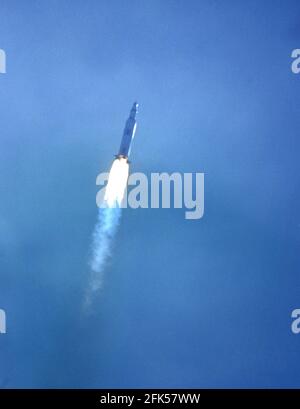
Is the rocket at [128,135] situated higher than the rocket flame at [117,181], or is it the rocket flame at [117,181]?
the rocket at [128,135]

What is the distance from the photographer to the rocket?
56.3 ft

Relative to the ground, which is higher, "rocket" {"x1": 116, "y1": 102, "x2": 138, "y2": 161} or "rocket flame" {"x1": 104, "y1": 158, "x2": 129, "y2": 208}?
"rocket" {"x1": 116, "y1": 102, "x2": 138, "y2": 161}

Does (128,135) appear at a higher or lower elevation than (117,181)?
higher

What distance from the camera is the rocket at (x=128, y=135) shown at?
17.1 metres

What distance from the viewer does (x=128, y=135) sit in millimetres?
17328
